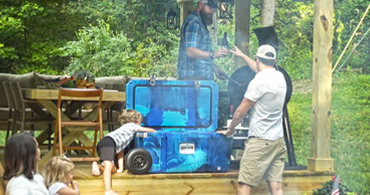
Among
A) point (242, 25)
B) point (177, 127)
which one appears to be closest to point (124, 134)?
point (177, 127)

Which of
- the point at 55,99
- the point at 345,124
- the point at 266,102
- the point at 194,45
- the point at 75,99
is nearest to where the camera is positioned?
the point at 266,102

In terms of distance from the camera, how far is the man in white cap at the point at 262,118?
520cm

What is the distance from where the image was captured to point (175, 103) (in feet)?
19.4

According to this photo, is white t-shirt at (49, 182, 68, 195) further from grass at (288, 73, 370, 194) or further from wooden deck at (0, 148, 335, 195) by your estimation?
grass at (288, 73, 370, 194)

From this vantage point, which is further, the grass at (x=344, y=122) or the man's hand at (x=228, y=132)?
the grass at (x=344, y=122)

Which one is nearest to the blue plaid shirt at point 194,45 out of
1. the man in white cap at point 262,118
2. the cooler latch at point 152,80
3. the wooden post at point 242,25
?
the cooler latch at point 152,80

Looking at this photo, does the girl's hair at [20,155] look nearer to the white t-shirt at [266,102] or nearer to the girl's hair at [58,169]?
the girl's hair at [58,169]

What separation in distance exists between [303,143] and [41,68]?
23.7 feet

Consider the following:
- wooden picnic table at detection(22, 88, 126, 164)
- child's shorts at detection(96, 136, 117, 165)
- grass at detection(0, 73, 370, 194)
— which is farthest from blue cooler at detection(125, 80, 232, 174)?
grass at detection(0, 73, 370, 194)

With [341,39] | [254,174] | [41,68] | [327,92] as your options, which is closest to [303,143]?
[341,39]

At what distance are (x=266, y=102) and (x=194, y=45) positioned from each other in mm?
1090

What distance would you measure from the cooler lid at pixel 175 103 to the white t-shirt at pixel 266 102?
2.41 ft

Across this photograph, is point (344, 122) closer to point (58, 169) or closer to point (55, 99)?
point (55, 99)

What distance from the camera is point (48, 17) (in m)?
19.9
